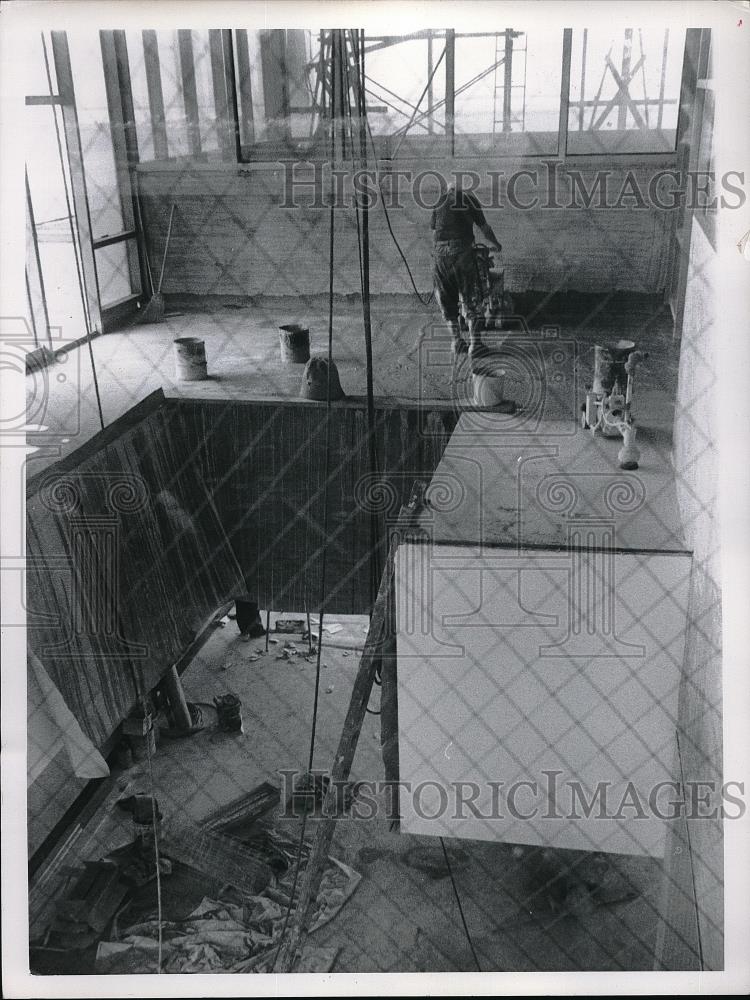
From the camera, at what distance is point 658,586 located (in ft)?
6.36

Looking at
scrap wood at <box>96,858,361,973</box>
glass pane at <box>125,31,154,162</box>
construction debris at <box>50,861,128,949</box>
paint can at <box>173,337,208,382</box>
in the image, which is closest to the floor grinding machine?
paint can at <box>173,337,208,382</box>

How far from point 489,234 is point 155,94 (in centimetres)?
76

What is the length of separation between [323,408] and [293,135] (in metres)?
0.58

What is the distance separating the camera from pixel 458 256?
1834 mm

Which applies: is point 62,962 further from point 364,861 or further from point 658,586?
point 658,586

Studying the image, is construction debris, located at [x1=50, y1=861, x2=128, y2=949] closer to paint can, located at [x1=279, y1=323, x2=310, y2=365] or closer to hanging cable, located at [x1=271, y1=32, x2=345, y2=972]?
hanging cable, located at [x1=271, y1=32, x2=345, y2=972]

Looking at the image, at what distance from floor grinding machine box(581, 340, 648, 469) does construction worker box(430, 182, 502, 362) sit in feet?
0.87

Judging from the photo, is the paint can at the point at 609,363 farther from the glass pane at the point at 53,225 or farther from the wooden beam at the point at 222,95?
the glass pane at the point at 53,225

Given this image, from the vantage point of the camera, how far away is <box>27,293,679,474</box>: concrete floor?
1.86 m

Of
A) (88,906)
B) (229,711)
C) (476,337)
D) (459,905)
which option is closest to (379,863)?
(459,905)

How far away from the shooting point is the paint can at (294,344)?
1899 millimetres

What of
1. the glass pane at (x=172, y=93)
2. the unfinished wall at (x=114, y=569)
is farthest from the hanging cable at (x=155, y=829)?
the glass pane at (x=172, y=93)

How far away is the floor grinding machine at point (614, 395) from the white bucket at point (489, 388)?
0.18m

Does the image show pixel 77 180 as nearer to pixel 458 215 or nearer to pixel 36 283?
pixel 36 283
